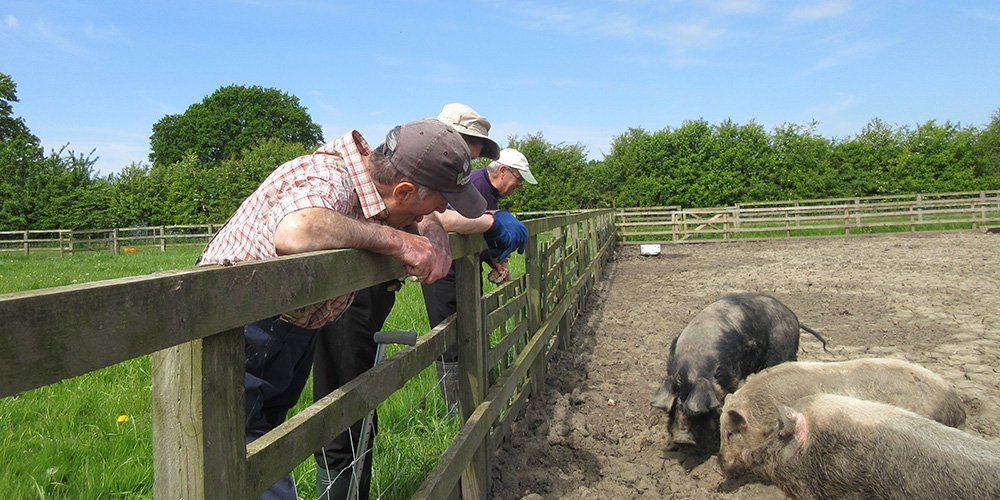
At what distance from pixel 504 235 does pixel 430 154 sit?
1.23m

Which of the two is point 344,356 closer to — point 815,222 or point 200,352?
point 200,352

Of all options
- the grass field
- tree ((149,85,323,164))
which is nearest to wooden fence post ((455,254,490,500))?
the grass field

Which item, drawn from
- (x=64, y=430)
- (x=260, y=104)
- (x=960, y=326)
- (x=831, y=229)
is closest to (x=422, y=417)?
(x=64, y=430)

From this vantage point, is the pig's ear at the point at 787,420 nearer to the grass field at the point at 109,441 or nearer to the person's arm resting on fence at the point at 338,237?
the grass field at the point at 109,441

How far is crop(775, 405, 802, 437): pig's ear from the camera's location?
312 cm

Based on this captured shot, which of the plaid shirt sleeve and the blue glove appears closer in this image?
the plaid shirt sleeve

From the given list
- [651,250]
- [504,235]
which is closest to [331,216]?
[504,235]

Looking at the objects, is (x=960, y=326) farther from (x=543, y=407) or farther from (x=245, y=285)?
(x=245, y=285)

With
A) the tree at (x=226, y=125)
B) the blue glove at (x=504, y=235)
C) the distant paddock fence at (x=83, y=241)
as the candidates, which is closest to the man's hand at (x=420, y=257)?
the blue glove at (x=504, y=235)

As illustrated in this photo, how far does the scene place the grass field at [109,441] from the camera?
9.01 feet

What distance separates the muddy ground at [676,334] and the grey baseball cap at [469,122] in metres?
1.77

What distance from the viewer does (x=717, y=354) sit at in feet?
13.5

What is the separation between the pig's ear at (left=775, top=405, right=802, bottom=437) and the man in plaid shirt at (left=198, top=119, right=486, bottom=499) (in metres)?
2.14

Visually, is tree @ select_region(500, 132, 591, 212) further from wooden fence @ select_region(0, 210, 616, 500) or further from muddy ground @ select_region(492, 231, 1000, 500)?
wooden fence @ select_region(0, 210, 616, 500)
